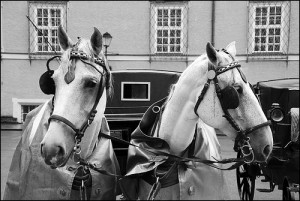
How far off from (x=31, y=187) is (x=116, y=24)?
36.2 feet

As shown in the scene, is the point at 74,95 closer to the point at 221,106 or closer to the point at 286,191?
the point at 221,106

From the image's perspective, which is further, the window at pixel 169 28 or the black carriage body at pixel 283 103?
the window at pixel 169 28

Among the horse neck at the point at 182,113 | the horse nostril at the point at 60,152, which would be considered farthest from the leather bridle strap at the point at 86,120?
the horse neck at the point at 182,113

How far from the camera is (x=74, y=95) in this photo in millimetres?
2426

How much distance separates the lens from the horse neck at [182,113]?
2934 millimetres

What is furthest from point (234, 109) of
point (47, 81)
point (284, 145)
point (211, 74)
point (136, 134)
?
point (284, 145)

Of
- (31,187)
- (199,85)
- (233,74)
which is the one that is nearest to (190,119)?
(199,85)

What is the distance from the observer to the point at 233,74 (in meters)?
2.78

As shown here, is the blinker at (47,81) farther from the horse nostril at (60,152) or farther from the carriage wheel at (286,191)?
the carriage wheel at (286,191)

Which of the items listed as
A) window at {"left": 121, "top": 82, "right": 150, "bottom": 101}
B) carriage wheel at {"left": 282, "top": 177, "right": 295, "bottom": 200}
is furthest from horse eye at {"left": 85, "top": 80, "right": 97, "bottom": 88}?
carriage wheel at {"left": 282, "top": 177, "right": 295, "bottom": 200}

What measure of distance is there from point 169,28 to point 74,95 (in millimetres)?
11688

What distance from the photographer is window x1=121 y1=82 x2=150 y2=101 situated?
15.8 ft

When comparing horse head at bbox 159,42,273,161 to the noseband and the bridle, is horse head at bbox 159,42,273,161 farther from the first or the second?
the noseband

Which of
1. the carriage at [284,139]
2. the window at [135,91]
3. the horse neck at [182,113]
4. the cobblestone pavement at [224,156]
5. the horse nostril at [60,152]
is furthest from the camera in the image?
the cobblestone pavement at [224,156]
